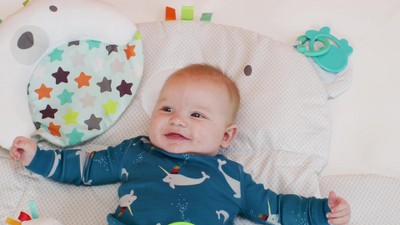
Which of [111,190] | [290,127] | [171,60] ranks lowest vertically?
[111,190]

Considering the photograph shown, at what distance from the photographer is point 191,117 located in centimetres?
114

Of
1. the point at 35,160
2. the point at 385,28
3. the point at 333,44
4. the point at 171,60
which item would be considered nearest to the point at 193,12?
the point at 171,60

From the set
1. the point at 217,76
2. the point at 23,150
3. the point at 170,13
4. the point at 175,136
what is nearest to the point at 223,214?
the point at 175,136

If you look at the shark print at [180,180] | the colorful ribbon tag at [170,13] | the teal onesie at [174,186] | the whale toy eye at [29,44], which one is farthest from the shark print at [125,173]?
the colorful ribbon tag at [170,13]

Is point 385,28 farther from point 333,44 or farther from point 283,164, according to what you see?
point 283,164

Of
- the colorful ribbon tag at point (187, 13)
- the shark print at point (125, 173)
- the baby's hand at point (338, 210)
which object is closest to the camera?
the baby's hand at point (338, 210)

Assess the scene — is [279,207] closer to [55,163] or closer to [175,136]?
[175,136]

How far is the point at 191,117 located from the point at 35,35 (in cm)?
42

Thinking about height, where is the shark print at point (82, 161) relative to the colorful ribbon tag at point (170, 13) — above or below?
below

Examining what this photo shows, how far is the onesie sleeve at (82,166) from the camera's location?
1.15 metres

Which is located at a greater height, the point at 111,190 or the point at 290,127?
the point at 290,127

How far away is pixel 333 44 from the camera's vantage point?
1453 mm

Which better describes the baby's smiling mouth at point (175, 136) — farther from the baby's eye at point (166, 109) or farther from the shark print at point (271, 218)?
the shark print at point (271, 218)

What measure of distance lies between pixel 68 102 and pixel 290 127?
0.53 m
